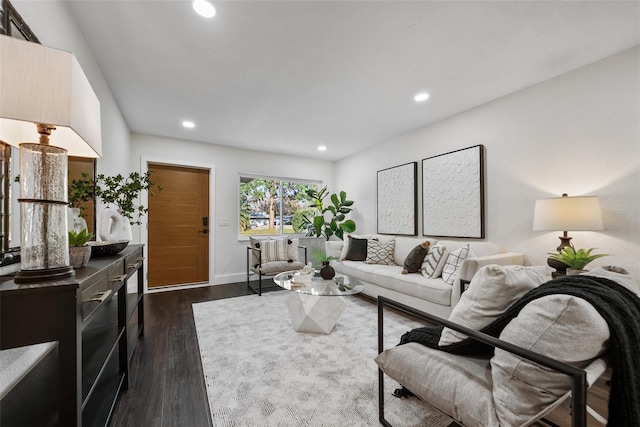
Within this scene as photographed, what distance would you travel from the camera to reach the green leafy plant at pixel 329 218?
496 centimetres

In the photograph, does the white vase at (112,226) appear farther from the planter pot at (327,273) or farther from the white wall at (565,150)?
the white wall at (565,150)

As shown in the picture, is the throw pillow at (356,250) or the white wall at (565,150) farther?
the throw pillow at (356,250)

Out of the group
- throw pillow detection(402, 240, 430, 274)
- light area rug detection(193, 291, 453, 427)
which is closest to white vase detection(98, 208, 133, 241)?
light area rug detection(193, 291, 453, 427)

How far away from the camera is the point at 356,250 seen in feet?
13.5

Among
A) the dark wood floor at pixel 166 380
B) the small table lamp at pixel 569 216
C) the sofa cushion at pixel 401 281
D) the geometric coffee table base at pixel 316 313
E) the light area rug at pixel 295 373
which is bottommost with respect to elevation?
the dark wood floor at pixel 166 380

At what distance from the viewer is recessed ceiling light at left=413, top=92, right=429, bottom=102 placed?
2.87 meters

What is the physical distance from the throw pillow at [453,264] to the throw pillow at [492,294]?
1.57 meters

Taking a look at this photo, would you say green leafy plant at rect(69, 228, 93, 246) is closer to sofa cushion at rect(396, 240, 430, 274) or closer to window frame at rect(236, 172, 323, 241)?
sofa cushion at rect(396, 240, 430, 274)

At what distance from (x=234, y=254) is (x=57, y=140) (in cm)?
376

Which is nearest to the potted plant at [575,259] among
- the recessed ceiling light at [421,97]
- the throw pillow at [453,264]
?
the throw pillow at [453,264]

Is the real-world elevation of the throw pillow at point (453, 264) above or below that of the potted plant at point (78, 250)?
below

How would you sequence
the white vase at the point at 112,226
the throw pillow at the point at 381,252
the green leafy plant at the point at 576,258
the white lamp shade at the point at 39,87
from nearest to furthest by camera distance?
1. the white lamp shade at the point at 39,87
2. the white vase at the point at 112,226
3. the green leafy plant at the point at 576,258
4. the throw pillow at the point at 381,252

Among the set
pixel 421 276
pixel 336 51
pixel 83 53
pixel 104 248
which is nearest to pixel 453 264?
pixel 421 276

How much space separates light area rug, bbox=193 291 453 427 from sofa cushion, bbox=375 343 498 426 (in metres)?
0.46
